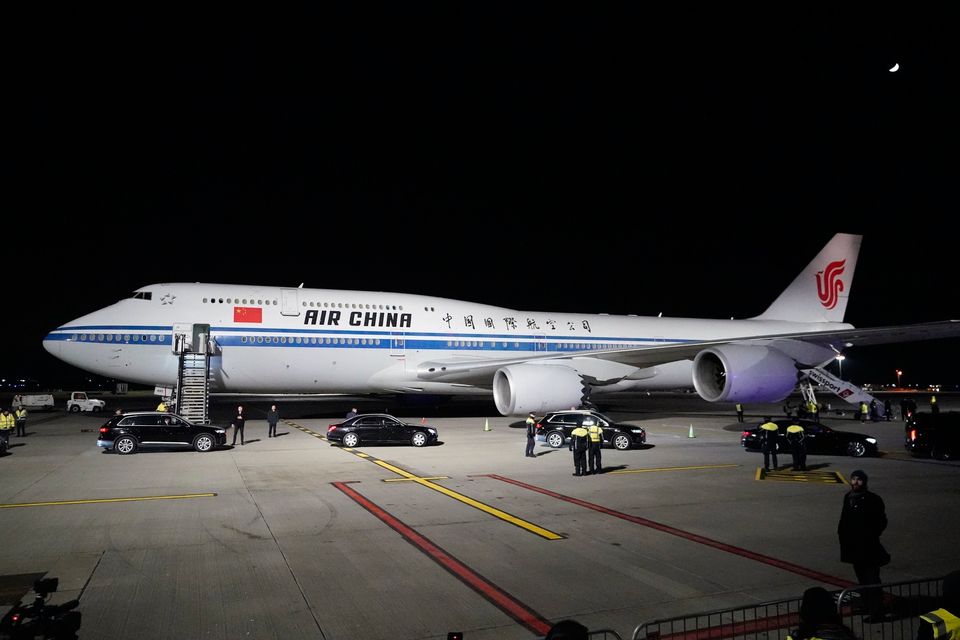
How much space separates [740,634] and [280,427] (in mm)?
25366

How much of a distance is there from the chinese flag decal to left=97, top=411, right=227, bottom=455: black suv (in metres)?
6.55

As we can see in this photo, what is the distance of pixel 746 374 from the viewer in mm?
19609

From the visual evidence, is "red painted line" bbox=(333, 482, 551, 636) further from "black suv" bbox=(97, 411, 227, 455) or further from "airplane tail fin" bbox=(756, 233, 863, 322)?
"airplane tail fin" bbox=(756, 233, 863, 322)

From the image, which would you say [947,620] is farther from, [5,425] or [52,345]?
[52,345]

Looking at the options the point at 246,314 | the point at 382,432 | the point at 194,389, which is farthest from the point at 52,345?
the point at 382,432

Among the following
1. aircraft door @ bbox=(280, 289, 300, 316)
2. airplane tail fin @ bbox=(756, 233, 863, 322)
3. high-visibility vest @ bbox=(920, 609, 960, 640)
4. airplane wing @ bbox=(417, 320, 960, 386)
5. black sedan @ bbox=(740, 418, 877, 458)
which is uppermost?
airplane tail fin @ bbox=(756, 233, 863, 322)

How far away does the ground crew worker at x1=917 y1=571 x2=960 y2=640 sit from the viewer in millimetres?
3703

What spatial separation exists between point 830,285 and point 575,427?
22368 mm

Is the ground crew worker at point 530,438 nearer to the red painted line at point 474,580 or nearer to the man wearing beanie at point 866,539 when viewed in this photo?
the red painted line at point 474,580

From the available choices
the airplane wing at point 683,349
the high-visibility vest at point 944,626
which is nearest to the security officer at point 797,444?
the airplane wing at point 683,349

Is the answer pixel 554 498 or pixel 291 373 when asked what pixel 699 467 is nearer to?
pixel 554 498

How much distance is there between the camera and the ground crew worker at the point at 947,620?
370cm

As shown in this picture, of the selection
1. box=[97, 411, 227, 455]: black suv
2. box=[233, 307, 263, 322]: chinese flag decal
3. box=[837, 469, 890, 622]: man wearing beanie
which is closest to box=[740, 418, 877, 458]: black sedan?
box=[837, 469, 890, 622]: man wearing beanie

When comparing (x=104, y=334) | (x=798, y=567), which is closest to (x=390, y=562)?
(x=798, y=567)
